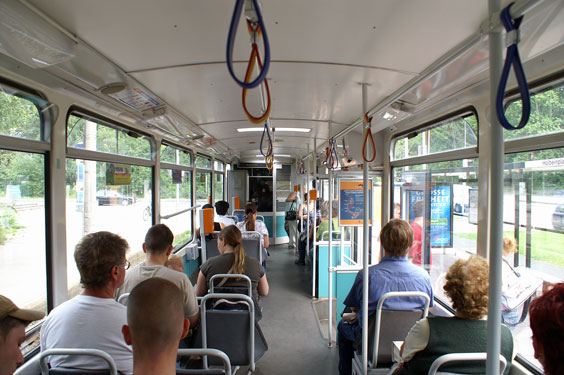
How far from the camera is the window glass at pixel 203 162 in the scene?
613 cm

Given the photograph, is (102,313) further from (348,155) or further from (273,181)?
(273,181)

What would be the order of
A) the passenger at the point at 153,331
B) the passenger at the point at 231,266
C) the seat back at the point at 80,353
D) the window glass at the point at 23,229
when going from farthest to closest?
the passenger at the point at 231,266
the window glass at the point at 23,229
the seat back at the point at 80,353
the passenger at the point at 153,331

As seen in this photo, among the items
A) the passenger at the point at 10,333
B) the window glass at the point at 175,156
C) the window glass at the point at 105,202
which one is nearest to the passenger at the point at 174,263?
the window glass at the point at 105,202

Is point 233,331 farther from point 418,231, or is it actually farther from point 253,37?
point 418,231

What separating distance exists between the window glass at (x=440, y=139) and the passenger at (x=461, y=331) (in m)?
1.34

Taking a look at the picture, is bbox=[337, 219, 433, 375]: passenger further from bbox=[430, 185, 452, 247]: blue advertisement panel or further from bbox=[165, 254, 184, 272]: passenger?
bbox=[165, 254, 184, 272]: passenger

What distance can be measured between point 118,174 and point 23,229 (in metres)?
1.22

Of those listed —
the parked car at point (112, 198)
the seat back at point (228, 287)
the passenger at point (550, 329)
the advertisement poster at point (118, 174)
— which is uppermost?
the advertisement poster at point (118, 174)

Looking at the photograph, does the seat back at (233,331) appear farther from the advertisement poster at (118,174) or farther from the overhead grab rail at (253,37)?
the overhead grab rail at (253,37)

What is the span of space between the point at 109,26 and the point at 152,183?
2629 millimetres

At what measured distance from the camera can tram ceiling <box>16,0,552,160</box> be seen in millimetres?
1338

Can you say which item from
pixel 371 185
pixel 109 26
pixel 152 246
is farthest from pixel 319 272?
pixel 109 26

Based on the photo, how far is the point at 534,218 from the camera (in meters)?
1.92

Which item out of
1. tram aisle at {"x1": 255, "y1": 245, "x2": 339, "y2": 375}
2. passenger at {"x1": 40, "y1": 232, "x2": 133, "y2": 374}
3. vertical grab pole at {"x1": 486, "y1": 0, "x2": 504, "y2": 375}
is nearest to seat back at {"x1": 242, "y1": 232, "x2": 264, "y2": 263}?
tram aisle at {"x1": 255, "y1": 245, "x2": 339, "y2": 375}
